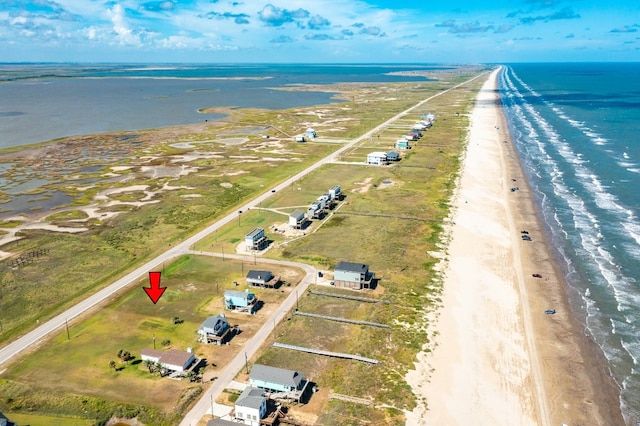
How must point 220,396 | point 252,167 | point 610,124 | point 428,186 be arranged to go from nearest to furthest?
1. point 220,396
2. point 428,186
3. point 252,167
4. point 610,124

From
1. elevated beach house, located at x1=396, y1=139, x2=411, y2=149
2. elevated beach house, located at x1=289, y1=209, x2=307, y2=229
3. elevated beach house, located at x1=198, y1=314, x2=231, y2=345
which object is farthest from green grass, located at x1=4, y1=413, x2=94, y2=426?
elevated beach house, located at x1=396, y1=139, x2=411, y2=149

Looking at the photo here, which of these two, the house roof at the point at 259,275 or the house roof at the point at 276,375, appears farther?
the house roof at the point at 259,275

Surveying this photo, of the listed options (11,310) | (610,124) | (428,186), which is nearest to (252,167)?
(428,186)

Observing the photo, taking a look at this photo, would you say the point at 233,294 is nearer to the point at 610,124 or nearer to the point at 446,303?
the point at 446,303

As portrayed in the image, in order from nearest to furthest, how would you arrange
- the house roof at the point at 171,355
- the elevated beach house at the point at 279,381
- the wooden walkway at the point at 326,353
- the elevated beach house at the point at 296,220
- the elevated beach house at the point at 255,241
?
1. the elevated beach house at the point at 279,381
2. the house roof at the point at 171,355
3. the wooden walkway at the point at 326,353
4. the elevated beach house at the point at 255,241
5. the elevated beach house at the point at 296,220

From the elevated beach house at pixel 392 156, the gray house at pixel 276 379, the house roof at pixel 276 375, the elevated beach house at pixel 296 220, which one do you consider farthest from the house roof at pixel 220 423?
the elevated beach house at pixel 392 156

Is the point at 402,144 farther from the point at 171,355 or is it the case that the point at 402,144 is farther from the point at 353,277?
the point at 171,355

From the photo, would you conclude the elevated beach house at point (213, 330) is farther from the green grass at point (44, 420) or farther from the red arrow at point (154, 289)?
the green grass at point (44, 420)

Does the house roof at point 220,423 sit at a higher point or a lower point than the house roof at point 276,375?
lower
